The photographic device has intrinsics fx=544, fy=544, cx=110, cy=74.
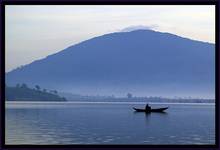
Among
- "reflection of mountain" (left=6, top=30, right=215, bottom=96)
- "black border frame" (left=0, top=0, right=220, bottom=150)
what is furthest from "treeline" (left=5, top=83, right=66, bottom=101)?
"black border frame" (left=0, top=0, right=220, bottom=150)

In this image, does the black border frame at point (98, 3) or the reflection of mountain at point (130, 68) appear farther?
the reflection of mountain at point (130, 68)

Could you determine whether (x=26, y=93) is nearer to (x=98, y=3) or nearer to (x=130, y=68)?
(x=130, y=68)

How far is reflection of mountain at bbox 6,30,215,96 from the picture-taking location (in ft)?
150

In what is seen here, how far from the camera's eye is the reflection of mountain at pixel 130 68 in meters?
45.8

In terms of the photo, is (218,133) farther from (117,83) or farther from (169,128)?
(117,83)

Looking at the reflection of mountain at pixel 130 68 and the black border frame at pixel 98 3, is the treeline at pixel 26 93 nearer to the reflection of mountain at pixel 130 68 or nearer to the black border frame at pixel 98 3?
the reflection of mountain at pixel 130 68

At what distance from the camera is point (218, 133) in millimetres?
3770

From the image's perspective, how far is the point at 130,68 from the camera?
5462 cm

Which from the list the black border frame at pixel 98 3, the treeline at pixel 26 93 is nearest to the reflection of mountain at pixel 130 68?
the treeline at pixel 26 93

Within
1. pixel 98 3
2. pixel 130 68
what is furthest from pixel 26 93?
pixel 98 3

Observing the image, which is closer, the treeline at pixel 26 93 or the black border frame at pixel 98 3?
the black border frame at pixel 98 3

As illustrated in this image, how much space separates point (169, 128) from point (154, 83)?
23.0 meters

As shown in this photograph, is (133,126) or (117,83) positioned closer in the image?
(133,126)

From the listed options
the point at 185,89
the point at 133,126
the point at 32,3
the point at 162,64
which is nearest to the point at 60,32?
the point at 162,64
